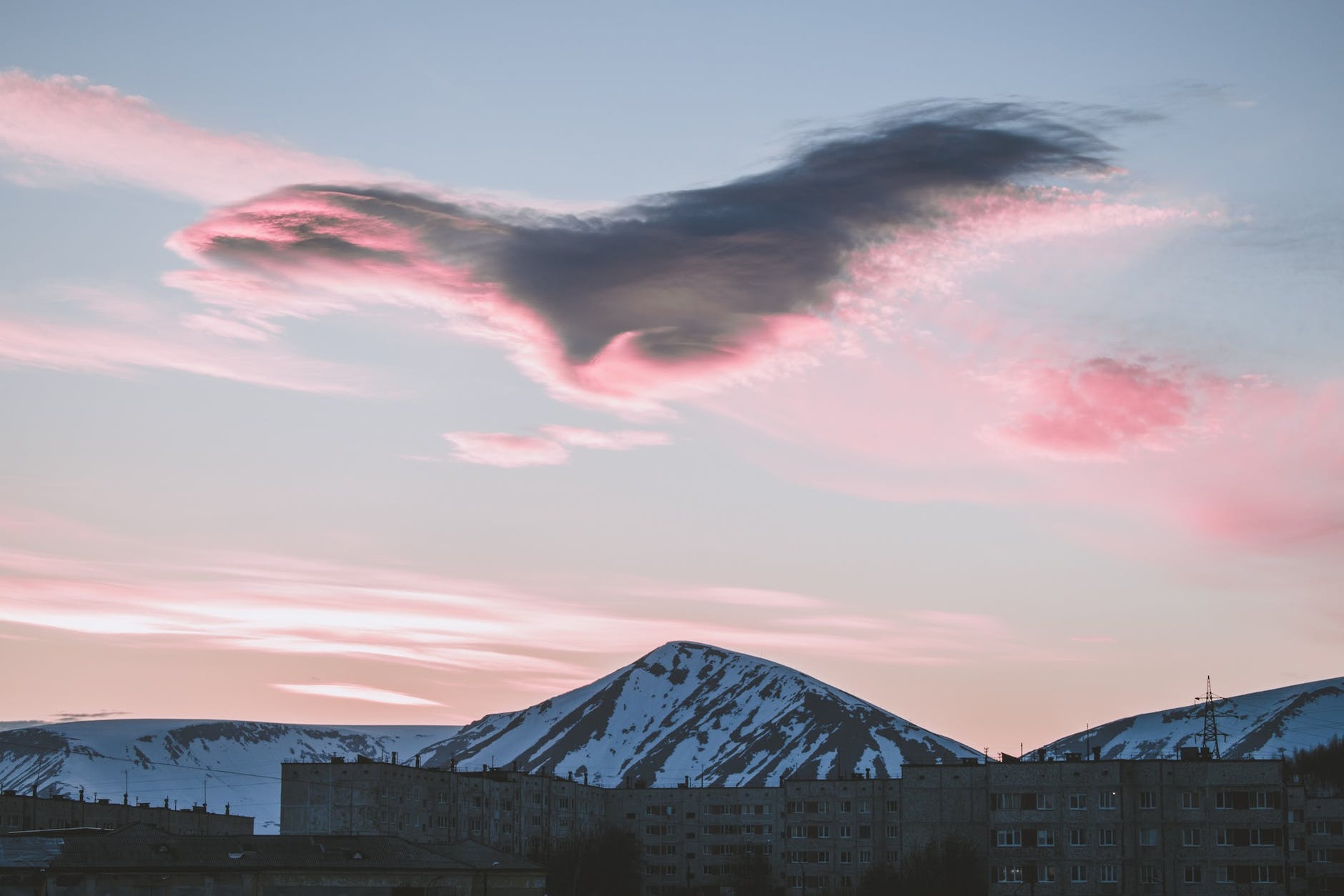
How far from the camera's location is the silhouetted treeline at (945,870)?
139250mm

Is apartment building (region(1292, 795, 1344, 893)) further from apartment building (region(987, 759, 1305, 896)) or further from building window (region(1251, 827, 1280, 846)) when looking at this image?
building window (region(1251, 827, 1280, 846))

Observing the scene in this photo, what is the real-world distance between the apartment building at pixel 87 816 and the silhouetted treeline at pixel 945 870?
62.9 metres

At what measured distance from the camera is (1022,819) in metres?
137

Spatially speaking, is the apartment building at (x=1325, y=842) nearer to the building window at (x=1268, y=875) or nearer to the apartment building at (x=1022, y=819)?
the apartment building at (x=1022, y=819)

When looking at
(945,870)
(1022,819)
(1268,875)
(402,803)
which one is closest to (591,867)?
(402,803)

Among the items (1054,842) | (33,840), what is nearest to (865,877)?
(1054,842)

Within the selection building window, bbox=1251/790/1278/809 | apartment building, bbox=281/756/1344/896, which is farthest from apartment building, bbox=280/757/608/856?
building window, bbox=1251/790/1278/809

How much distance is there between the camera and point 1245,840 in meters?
129

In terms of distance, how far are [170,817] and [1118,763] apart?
96.2 metres

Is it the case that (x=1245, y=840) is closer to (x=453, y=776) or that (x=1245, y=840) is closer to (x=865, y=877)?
(x=865, y=877)

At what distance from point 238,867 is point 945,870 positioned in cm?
6748

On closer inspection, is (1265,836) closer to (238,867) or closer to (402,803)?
(238,867)

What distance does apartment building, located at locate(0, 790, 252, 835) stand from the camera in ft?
475

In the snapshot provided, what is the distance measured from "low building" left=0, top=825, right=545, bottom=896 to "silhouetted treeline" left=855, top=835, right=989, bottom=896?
45.9 meters
